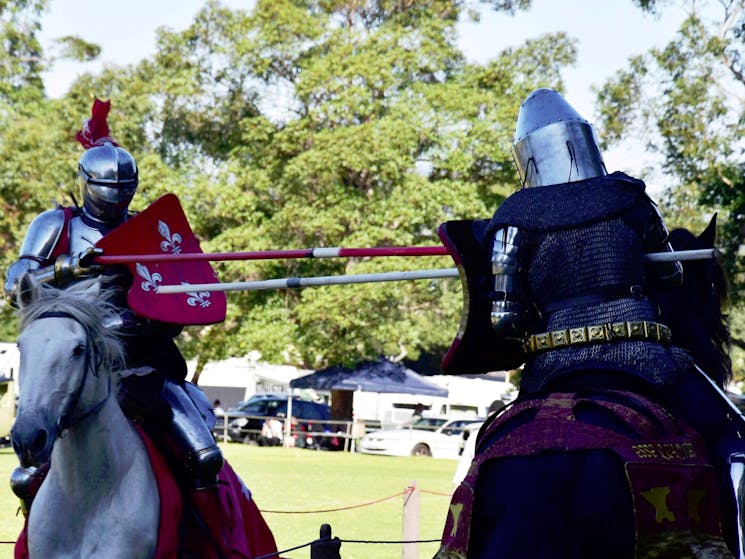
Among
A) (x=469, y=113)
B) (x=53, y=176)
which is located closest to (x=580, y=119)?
(x=469, y=113)

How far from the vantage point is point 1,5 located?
3706 centimetres

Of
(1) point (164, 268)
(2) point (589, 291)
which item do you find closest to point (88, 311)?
(1) point (164, 268)

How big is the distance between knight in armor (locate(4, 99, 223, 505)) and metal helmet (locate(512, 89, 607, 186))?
7.45 ft

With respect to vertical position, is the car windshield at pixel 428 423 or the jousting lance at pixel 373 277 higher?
the car windshield at pixel 428 423

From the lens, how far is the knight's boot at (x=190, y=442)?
597 cm

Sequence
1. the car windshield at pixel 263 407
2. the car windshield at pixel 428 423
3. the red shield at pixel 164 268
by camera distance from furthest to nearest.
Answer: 1. the car windshield at pixel 263 407
2. the car windshield at pixel 428 423
3. the red shield at pixel 164 268

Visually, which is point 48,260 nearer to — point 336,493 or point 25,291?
point 25,291

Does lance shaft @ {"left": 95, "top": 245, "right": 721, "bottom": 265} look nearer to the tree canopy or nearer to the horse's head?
the horse's head

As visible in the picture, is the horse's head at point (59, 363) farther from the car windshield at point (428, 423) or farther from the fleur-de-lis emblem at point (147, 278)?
the car windshield at point (428, 423)

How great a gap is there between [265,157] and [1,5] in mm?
11552

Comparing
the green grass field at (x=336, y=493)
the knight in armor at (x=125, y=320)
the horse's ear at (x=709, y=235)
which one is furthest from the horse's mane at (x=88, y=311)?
the green grass field at (x=336, y=493)

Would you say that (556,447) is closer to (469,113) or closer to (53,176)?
(469,113)

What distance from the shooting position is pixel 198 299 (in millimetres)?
6539

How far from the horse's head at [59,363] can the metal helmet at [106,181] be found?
0.95m
